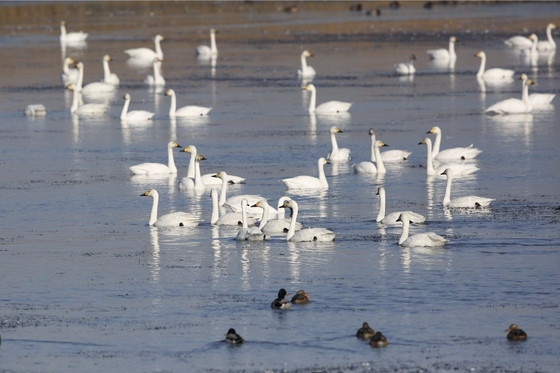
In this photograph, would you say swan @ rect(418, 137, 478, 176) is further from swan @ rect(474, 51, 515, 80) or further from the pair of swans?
the pair of swans

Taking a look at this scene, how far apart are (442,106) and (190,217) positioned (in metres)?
15.1

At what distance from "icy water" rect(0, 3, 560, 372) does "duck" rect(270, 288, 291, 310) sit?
112 millimetres

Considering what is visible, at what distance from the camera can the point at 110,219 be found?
20.1 metres

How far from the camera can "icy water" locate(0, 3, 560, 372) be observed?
13.2 meters

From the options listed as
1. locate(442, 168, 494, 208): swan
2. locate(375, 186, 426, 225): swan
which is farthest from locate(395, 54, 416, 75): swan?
locate(375, 186, 426, 225): swan

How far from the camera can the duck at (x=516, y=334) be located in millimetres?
12969

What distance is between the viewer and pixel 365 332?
13.1 m

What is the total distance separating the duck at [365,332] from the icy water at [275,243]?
0.29 feet

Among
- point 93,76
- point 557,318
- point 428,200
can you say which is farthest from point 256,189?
point 93,76

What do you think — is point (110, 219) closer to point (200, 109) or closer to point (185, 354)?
point (185, 354)

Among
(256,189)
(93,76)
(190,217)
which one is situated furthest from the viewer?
(93,76)

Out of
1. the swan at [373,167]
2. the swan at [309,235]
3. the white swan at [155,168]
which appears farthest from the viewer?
the white swan at [155,168]

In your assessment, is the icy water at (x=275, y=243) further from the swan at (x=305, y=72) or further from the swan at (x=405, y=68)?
the swan at (x=305, y=72)

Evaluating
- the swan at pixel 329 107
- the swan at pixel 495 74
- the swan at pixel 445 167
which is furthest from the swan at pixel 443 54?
the swan at pixel 445 167
